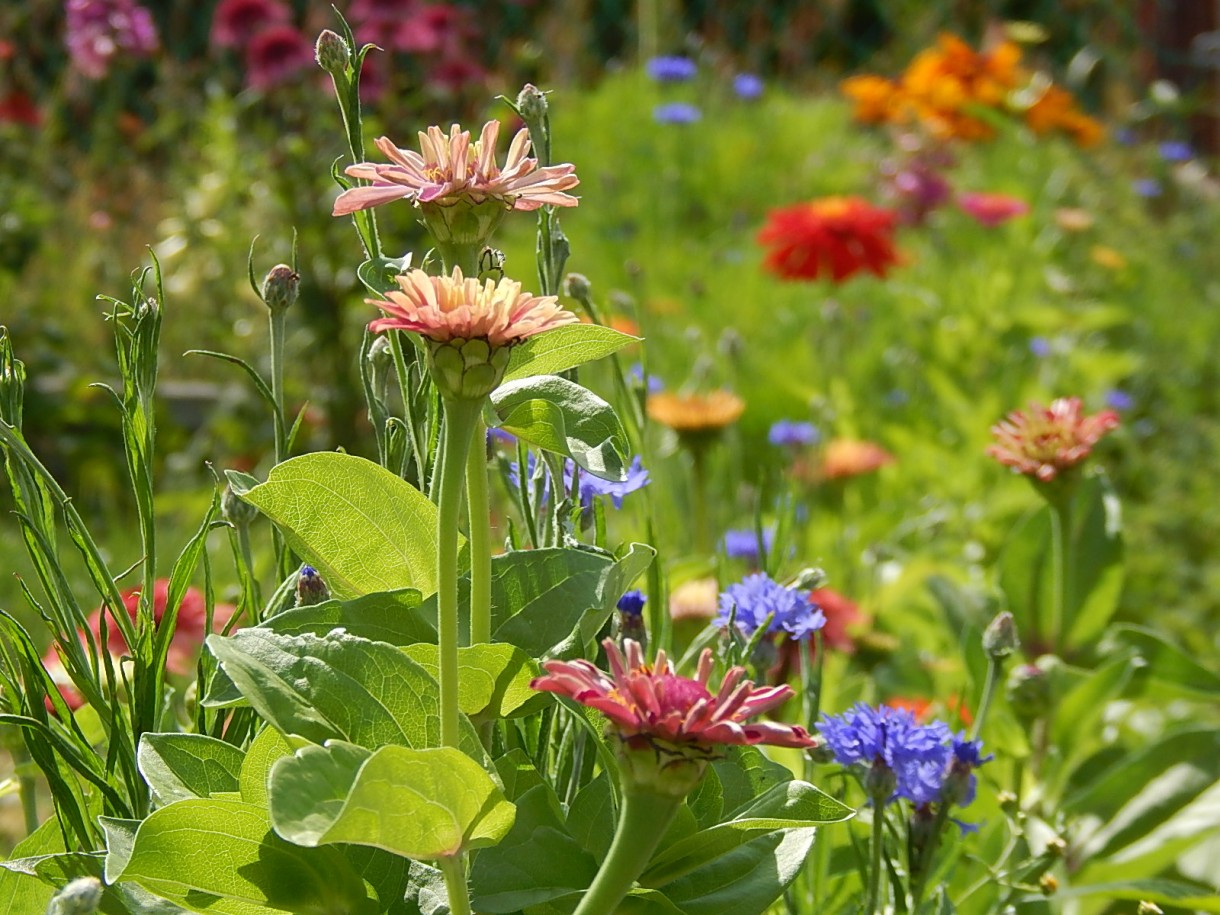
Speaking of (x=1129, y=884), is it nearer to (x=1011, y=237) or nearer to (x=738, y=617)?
(x=738, y=617)

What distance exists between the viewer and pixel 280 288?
1.53 ft

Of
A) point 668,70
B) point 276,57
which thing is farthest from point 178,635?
point 668,70

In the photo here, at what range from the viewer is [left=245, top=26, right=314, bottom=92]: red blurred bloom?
1.99 metres

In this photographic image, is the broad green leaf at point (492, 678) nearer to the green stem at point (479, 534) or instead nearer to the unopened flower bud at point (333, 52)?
the green stem at point (479, 534)

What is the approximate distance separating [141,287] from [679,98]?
9.35 feet

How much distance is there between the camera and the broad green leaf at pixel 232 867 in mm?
359

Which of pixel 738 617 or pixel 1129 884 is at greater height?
pixel 738 617

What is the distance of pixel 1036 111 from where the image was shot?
2.70 m

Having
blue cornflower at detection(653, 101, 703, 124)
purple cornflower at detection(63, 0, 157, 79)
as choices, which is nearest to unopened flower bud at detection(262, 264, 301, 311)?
purple cornflower at detection(63, 0, 157, 79)

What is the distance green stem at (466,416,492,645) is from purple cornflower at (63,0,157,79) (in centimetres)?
145

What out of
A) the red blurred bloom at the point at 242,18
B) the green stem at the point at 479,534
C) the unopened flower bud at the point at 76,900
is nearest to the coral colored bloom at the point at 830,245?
the red blurred bloom at the point at 242,18

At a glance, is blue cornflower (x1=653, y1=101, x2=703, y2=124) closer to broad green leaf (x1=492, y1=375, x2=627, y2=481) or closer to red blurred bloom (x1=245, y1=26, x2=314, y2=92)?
red blurred bloom (x1=245, y1=26, x2=314, y2=92)

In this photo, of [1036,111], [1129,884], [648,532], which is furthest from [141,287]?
→ [1036,111]

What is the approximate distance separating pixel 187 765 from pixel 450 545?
119mm
